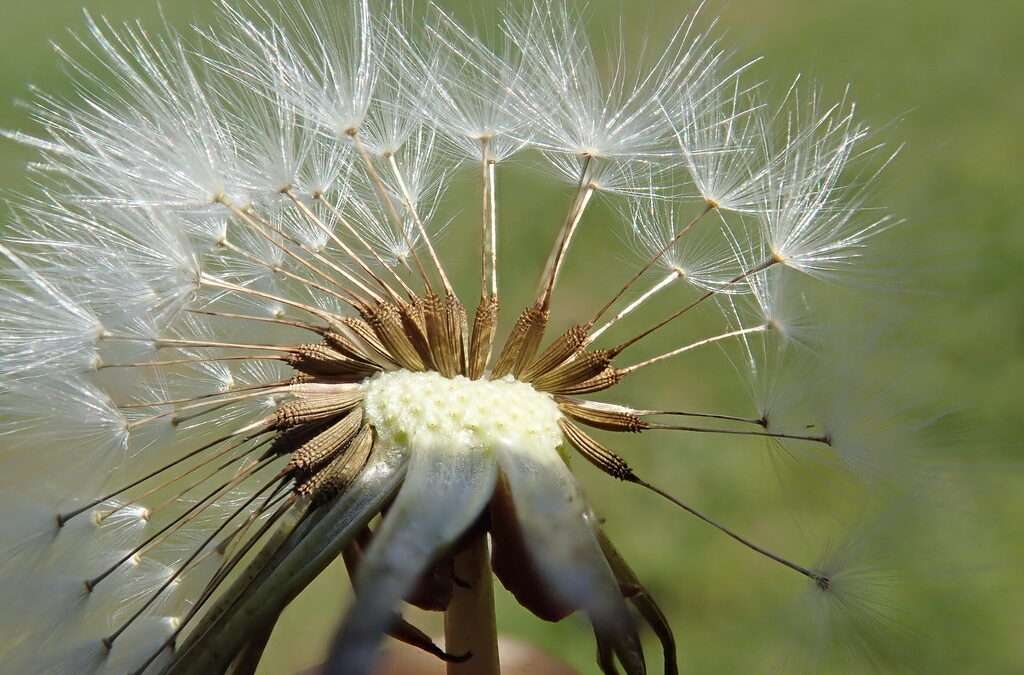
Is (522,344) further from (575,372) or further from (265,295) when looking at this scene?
(265,295)

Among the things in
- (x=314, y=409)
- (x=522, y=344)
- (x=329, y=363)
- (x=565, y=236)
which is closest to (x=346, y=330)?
(x=329, y=363)

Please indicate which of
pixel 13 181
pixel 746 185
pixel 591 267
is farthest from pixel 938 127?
pixel 13 181

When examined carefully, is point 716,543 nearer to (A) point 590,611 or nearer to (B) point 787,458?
(B) point 787,458

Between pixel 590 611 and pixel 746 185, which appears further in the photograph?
pixel 746 185

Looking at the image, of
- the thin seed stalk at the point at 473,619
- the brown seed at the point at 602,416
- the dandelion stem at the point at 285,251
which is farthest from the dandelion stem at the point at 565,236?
the thin seed stalk at the point at 473,619

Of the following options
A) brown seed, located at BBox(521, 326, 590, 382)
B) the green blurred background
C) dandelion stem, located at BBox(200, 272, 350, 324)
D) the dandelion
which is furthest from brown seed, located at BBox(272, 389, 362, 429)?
the green blurred background

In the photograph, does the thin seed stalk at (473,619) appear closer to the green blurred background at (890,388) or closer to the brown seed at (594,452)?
the brown seed at (594,452)
